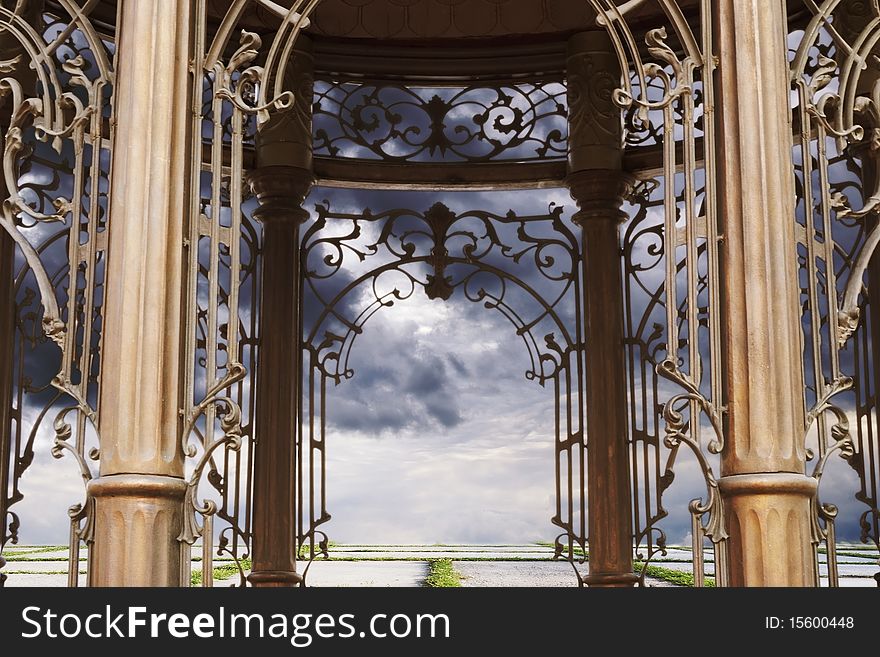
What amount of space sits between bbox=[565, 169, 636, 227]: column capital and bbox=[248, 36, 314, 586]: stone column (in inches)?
90.3

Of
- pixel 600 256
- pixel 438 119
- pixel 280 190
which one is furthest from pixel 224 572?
pixel 600 256

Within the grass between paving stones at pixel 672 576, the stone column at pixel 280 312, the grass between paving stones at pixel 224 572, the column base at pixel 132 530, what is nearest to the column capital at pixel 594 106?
the stone column at pixel 280 312

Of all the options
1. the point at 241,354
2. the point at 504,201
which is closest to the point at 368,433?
the point at 504,201

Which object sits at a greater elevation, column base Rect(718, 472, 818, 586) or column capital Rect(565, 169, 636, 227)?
column capital Rect(565, 169, 636, 227)

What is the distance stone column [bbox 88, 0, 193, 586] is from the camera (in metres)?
5.12

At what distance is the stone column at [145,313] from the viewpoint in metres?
5.12

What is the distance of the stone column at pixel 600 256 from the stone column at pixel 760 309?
4.62m

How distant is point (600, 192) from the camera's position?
10219 mm

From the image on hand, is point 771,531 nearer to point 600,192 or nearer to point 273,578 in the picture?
point 273,578

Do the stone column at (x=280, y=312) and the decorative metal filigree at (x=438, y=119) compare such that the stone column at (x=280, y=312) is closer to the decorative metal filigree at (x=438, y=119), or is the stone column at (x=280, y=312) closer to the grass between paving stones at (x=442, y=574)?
the decorative metal filigree at (x=438, y=119)

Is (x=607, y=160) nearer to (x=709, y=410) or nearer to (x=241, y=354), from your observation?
(x=241, y=354)

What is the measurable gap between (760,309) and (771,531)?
0.94 meters

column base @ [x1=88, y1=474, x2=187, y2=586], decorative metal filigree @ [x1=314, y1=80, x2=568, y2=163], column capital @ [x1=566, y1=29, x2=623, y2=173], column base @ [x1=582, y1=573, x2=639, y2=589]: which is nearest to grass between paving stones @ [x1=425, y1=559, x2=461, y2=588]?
column base @ [x1=582, y1=573, x2=639, y2=589]

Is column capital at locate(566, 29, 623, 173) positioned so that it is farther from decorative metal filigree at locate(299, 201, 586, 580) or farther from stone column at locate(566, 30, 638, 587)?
decorative metal filigree at locate(299, 201, 586, 580)
